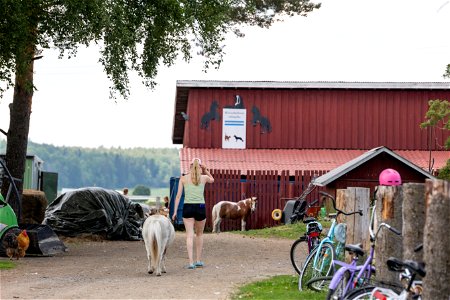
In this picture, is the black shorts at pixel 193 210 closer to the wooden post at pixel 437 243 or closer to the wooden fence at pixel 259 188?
the wooden post at pixel 437 243

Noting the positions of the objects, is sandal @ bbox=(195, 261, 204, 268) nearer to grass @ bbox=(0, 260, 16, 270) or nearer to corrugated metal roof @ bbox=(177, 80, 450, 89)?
grass @ bbox=(0, 260, 16, 270)

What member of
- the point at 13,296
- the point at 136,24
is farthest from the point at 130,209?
the point at 13,296

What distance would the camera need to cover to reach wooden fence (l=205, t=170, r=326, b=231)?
40312 millimetres

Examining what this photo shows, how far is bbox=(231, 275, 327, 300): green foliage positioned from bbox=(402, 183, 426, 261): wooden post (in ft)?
8.87

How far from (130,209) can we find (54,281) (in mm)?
14926

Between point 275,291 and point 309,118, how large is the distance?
103ft

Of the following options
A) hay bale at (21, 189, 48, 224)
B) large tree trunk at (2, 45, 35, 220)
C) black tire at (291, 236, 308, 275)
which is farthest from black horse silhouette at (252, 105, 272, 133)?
black tire at (291, 236, 308, 275)

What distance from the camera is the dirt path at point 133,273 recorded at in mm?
14844

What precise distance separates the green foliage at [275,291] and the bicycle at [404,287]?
10.9 feet

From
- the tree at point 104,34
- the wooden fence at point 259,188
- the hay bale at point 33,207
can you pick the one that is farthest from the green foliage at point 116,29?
the wooden fence at point 259,188

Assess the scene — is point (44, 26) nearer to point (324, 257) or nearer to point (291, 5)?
point (324, 257)

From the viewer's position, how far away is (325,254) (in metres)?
14.3

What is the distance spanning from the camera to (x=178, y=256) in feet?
74.9

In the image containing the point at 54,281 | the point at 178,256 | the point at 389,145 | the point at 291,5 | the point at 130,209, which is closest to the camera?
the point at 54,281
